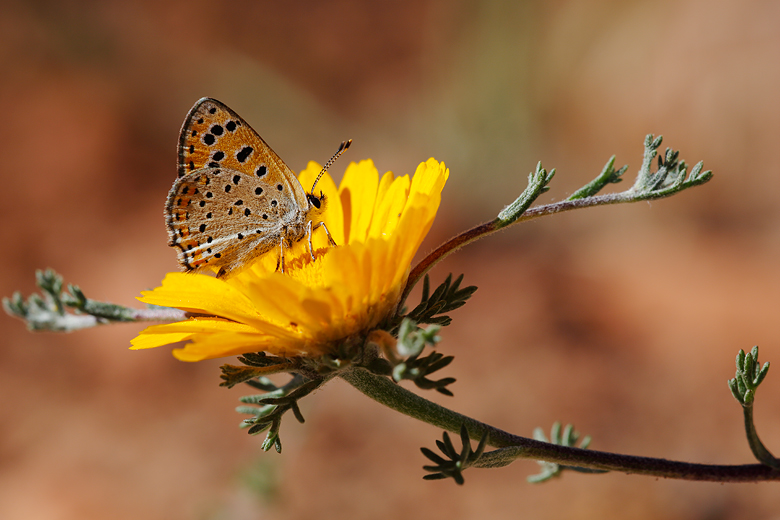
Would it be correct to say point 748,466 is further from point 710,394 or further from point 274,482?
point 710,394

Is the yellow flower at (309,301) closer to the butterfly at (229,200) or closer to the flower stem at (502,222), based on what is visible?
the flower stem at (502,222)

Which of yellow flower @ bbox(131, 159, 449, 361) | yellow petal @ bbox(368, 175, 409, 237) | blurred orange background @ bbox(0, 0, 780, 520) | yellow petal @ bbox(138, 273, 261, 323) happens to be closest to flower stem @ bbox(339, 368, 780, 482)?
yellow flower @ bbox(131, 159, 449, 361)

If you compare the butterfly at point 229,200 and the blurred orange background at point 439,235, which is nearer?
the butterfly at point 229,200

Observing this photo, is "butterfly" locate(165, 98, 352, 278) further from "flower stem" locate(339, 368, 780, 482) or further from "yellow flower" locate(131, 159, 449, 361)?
"flower stem" locate(339, 368, 780, 482)

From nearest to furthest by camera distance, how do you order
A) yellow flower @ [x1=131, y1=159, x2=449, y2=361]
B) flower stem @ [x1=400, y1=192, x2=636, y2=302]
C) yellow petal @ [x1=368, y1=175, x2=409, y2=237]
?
yellow flower @ [x1=131, y1=159, x2=449, y2=361], flower stem @ [x1=400, y1=192, x2=636, y2=302], yellow petal @ [x1=368, y1=175, x2=409, y2=237]

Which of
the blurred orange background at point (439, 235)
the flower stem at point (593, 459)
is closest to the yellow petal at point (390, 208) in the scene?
the flower stem at point (593, 459)
